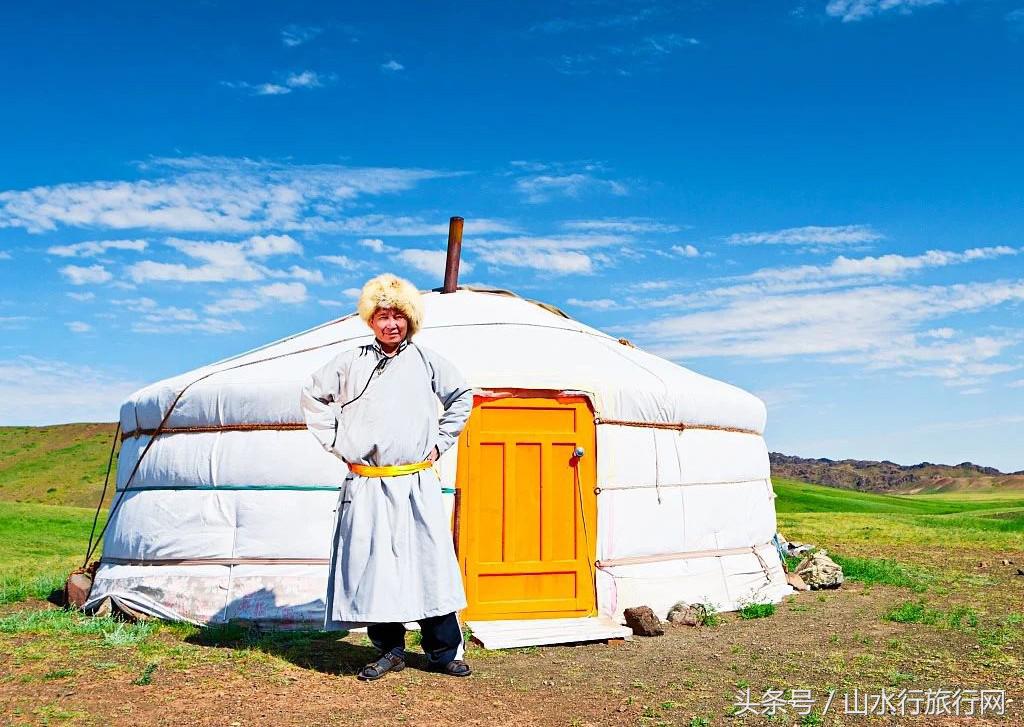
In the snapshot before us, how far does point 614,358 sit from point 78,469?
28838 mm

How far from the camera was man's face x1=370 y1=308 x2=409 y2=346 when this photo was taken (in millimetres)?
4719

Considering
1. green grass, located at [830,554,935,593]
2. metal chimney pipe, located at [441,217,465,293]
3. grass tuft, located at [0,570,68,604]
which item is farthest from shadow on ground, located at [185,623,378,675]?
green grass, located at [830,554,935,593]

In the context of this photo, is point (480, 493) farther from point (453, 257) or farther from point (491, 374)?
point (453, 257)

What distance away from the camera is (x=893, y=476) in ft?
205

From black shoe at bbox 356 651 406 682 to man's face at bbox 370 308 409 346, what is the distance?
62.6 inches

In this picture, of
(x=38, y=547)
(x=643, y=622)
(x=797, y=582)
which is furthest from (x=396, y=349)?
(x=38, y=547)

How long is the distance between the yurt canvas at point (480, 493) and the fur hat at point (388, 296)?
1647mm

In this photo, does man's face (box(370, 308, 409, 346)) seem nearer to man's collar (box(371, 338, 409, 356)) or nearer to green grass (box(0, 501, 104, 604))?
man's collar (box(371, 338, 409, 356))

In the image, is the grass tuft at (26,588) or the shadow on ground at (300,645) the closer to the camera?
the shadow on ground at (300,645)

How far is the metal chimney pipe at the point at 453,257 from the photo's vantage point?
27.8 feet

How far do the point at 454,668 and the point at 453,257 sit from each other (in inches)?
181

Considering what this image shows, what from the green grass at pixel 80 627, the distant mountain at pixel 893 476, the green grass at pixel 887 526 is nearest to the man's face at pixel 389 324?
the green grass at pixel 80 627

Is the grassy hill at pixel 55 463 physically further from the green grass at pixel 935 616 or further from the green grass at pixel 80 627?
the green grass at pixel 935 616

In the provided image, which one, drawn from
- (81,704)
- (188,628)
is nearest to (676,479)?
(188,628)
